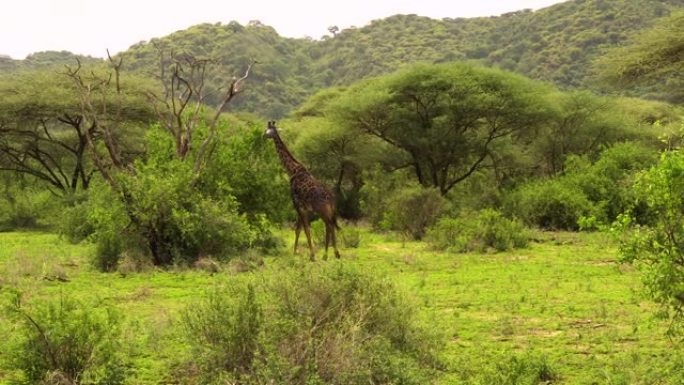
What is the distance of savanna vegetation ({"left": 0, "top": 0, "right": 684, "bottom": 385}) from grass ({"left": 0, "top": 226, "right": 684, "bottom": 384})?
5 centimetres

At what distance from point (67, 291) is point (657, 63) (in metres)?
17.2

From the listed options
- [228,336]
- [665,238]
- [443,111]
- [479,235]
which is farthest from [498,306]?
[443,111]

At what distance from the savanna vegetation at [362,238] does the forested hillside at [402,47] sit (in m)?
22.2

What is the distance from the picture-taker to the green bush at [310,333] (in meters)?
5.61

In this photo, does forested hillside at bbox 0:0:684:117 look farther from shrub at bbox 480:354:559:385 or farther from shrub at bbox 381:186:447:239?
shrub at bbox 480:354:559:385

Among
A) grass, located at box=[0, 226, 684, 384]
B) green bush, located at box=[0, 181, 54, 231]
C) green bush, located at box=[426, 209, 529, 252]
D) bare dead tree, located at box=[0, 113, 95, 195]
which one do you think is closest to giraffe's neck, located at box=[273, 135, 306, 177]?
grass, located at box=[0, 226, 684, 384]

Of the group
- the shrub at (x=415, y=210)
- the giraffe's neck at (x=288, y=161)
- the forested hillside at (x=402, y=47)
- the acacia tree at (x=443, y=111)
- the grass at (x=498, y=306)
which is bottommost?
the grass at (x=498, y=306)

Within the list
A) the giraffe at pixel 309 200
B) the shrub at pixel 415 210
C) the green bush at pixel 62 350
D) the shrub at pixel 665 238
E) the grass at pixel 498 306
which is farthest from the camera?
the shrub at pixel 415 210

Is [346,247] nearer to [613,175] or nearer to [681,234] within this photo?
[613,175]

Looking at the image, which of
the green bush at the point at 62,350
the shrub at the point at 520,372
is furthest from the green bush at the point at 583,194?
the green bush at the point at 62,350

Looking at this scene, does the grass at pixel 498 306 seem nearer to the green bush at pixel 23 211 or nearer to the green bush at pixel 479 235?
the green bush at pixel 479 235

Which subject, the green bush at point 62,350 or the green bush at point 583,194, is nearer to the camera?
the green bush at point 62,350

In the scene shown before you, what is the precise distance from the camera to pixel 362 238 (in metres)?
19.8

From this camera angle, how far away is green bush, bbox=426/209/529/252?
17031 mm
